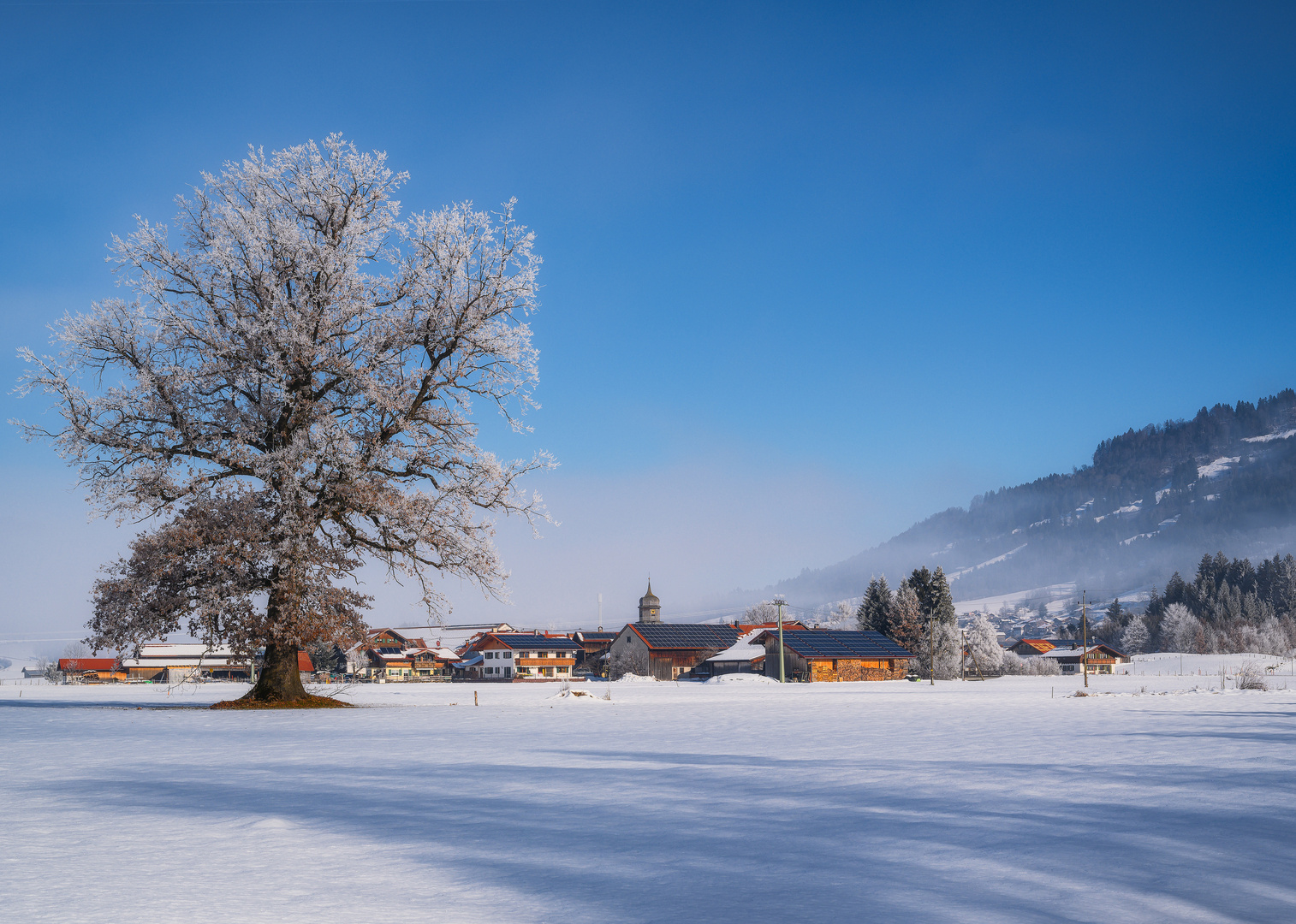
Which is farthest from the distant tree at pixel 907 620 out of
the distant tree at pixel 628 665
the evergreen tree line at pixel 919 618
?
the distant tree at pixel 628 665

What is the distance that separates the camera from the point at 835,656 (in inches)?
3797

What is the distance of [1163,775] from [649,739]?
923 cm

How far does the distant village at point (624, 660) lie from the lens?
98.3 meters

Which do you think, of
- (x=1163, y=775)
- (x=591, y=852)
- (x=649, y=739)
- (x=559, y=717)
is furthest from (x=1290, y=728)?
(x=591, y=852)

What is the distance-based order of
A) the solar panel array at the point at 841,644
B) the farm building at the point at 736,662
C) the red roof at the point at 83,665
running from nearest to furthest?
the solar panel array at the point at 841,644
the farm building at the point at 736,662
the red roof at the point at 83,665

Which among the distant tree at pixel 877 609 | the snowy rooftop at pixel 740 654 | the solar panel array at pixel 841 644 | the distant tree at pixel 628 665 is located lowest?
the distant tree at pixel 628 665

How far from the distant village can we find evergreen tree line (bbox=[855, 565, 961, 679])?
11.2 ft

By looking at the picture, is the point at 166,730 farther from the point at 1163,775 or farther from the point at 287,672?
the point at 1163,775

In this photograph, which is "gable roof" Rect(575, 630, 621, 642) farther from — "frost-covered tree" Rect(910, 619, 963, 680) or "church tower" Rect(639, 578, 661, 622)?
"frost-covered tree" Rect(910, 619, 963, 680)

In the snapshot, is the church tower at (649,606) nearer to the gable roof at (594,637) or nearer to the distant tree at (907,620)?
the gable roof at (594,637)

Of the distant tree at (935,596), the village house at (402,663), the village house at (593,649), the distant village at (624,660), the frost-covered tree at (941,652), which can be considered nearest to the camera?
the distant village at (624,660)

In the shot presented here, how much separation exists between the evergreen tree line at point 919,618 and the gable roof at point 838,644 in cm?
484

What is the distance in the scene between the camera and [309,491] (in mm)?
24688

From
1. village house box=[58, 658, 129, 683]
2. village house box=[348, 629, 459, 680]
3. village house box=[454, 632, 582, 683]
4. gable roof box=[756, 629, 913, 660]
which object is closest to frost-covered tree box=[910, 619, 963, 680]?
gable roof box=[756, 629, 913, 660]
